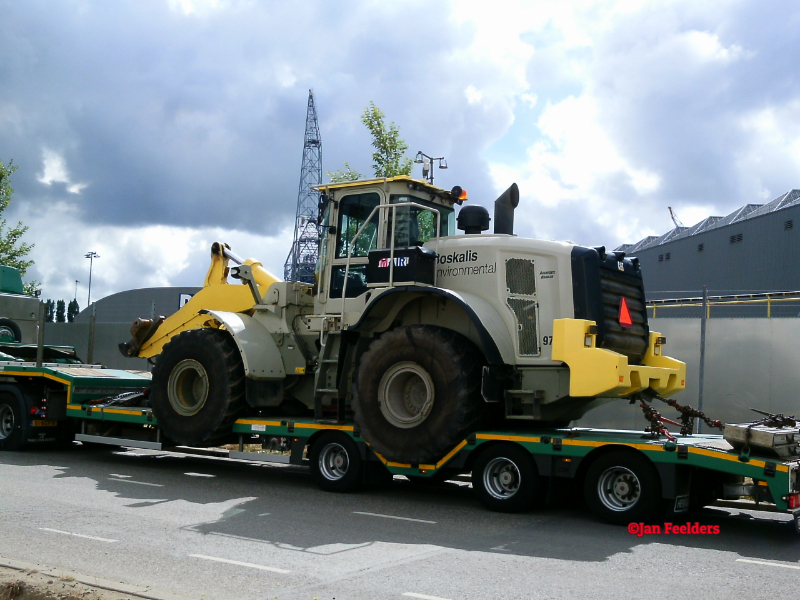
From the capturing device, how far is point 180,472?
42.0 feet

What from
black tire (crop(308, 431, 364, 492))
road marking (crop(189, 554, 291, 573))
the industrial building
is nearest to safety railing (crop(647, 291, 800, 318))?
black tire (crop(308, 431, 364, 492))

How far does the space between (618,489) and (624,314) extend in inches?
89.4

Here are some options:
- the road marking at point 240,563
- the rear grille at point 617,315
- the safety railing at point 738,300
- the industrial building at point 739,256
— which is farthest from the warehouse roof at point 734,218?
the road marking at point 240,563

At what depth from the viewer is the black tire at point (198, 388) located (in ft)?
38.6

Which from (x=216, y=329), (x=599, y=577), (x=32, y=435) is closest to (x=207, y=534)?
(x=599, y=577)

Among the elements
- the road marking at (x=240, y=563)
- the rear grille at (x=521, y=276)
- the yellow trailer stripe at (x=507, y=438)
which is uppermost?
the rear grille at (x=521, y=276)

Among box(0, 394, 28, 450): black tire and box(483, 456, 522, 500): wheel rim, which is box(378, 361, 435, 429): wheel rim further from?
box(0, 394, 28, 450): black tire

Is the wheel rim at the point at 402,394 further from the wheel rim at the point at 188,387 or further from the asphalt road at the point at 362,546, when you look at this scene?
the wheel rim at the point at 188,387

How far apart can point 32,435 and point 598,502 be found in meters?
10.1

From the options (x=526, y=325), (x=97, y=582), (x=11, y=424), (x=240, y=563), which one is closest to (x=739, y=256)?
(x=526, y=325)

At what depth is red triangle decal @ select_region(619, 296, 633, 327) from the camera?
9.97 m

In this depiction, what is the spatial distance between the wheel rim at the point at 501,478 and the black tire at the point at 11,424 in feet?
28.9

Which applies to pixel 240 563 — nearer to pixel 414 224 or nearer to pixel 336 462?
pixel 336 462

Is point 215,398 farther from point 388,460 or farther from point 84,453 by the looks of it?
point 84,453
